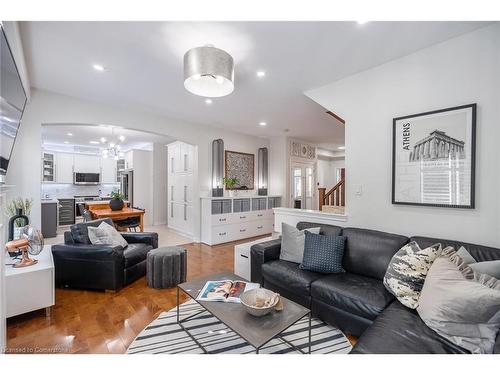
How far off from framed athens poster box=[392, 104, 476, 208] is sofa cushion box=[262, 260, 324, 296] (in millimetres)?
1253

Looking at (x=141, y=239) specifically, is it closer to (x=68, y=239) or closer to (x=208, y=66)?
(x=68, y=239)

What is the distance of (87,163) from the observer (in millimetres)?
7637

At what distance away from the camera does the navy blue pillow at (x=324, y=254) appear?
2.26 meters

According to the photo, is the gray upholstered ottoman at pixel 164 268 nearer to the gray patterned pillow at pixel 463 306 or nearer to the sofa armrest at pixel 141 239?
the sofa armrest at pixel 141 239

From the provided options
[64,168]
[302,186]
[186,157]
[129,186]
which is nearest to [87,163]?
[64,168]

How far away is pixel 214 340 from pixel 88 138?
6638 millimetres

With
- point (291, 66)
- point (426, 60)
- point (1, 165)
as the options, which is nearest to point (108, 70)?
point (1, 165)

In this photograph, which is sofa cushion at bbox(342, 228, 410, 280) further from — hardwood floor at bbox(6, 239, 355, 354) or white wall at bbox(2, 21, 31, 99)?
white wall at bbox(2, 21, 31, 99)

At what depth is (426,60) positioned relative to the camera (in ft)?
7.52

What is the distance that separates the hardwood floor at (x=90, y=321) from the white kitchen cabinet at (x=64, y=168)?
→ 587 cm

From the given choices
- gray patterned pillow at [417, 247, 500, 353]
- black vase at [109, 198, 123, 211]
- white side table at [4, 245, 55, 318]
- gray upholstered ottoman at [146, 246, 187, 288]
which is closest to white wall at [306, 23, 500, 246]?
gray patterned pillow at [417, 247, 500, 353]

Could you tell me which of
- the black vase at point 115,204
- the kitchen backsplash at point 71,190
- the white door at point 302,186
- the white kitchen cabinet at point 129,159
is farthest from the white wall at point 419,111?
the kitchen backsplash at point 71,190
